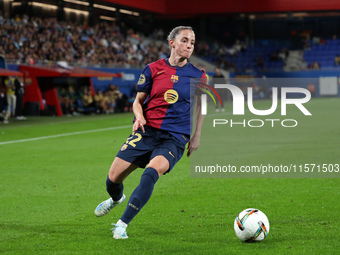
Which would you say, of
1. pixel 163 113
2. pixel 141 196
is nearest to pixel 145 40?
pixel 163 113

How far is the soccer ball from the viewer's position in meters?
5.55

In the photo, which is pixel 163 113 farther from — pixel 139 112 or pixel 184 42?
pixel 184 42

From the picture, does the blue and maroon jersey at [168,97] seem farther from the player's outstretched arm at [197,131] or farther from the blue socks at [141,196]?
the blue socks at [141,196]

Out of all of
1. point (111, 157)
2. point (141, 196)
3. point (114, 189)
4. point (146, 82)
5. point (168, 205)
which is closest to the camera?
point (141, 196)

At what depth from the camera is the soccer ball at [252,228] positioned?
5.55 metres

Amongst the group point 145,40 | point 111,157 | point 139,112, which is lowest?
point 111,157

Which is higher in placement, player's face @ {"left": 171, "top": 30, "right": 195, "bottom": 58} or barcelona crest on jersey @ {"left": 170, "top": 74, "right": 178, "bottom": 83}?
player's face @ {"left": 171, "top": 30, "right": 195, "bottom": 58}

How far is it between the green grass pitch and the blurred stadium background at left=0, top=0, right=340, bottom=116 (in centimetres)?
1279

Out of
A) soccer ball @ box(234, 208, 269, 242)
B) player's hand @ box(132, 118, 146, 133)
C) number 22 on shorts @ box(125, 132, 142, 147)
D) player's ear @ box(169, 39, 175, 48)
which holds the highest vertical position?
player's ear @ box(169, 39, 175, 48)

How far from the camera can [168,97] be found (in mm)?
5945

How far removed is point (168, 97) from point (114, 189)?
3.92ft

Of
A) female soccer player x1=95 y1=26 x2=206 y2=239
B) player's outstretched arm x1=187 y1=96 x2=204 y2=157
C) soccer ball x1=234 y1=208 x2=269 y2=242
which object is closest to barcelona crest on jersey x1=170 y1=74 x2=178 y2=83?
female soccer player x1=95 y1=26 x2=206 y2=239

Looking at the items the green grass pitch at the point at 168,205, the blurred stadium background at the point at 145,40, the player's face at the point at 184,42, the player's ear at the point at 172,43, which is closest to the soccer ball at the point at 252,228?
the green grass pitch at the point at 168,205

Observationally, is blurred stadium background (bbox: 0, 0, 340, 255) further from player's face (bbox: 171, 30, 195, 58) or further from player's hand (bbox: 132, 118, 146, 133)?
player's face (bbox: 171, 30, 195, 58)
